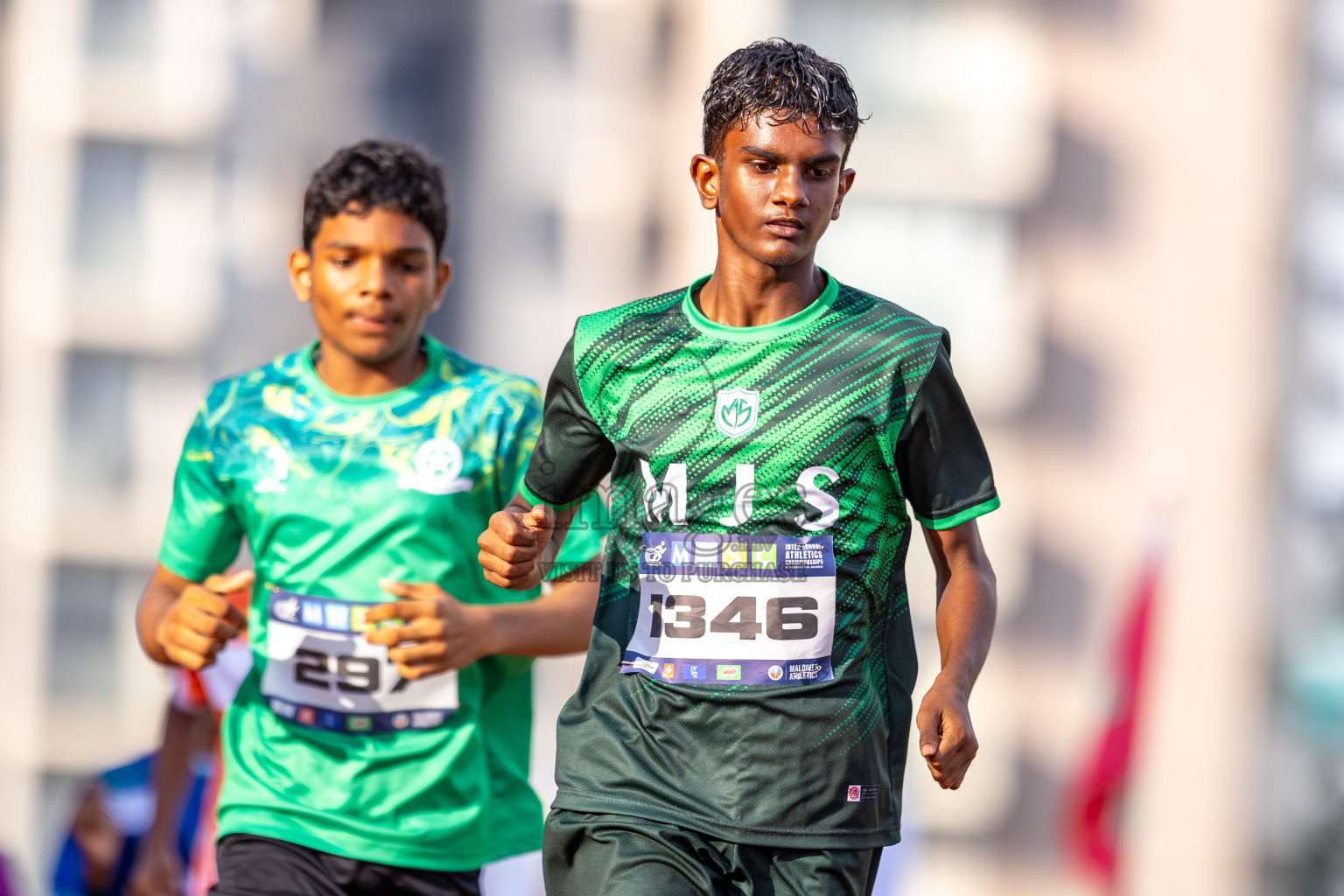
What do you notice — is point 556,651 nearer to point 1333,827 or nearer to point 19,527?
point 19,527

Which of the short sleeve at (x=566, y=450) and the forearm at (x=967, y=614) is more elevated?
the short sleeve at (x=566, y=450)

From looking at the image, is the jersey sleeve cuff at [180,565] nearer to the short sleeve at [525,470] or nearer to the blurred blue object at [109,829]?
the short sleeve at [525,470]

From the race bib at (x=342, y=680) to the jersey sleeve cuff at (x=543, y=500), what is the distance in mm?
720

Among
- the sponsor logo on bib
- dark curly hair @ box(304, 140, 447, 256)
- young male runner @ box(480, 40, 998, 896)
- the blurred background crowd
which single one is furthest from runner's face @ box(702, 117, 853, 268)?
the blurred background crowd

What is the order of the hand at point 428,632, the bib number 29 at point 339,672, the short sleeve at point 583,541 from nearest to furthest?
the hand at point 428,632 < the short sleeve at point 583,541 < the bib number 29 at point 339,672

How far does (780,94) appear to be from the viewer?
3.61 m

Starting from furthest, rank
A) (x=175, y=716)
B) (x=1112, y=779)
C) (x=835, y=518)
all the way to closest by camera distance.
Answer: (x=1112, y=779) < (x=175, y=716) < (x=835, y=518)

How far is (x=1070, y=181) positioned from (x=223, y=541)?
2627 cm

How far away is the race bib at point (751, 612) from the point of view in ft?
11.4

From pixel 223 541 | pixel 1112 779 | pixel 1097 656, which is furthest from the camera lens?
pixel 1097 656

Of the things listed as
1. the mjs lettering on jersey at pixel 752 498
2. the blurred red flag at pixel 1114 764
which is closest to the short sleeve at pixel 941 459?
the mjs lettering on jersey at pixel 752 498

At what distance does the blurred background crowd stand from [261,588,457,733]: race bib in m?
23.7

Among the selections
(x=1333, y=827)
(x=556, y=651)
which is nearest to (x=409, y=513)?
(x=556, y=651)

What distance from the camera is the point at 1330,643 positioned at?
33375 millimetres
